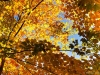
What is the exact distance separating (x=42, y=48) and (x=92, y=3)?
1602 millimetres

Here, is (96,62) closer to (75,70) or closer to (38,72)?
(75,70)

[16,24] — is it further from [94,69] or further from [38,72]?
[94,69]

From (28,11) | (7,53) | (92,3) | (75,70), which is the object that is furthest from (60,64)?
(28,11)

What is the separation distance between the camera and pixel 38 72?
26.3ft

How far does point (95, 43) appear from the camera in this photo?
5.62 metres

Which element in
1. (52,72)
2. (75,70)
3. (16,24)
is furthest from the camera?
(16,24)

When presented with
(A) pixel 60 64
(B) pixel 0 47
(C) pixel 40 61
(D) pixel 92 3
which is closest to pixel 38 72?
(C) pixel 40 61

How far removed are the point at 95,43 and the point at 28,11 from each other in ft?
11.6

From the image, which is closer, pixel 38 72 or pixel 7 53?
pixel 7 53

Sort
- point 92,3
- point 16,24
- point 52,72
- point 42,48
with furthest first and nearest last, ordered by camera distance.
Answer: point 16,24, point 52,72, point 42,48, point 92,3

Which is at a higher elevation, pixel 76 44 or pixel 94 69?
pixel 76 44

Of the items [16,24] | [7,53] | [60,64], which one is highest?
[16,24]

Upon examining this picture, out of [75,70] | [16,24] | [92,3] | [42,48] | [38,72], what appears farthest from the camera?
[16,24]

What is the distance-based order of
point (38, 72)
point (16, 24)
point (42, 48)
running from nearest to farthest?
point (42, 48)
point (38, 72)
point (16, 24)
